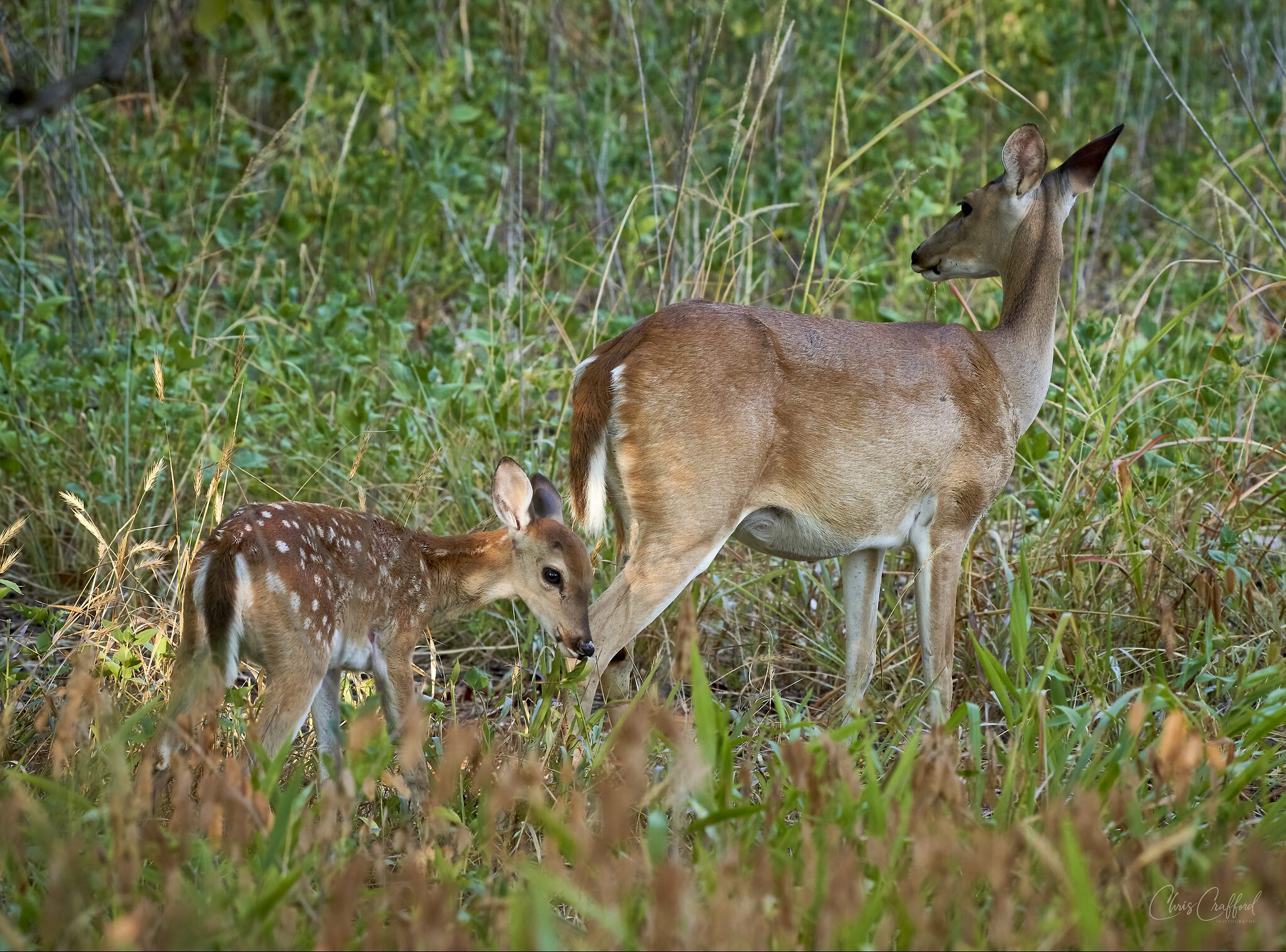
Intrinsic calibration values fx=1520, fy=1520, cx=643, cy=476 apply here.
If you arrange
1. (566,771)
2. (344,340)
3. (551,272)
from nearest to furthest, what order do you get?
(566,771)
(344,340)
(551,272)

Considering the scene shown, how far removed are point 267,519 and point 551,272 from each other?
4.43m

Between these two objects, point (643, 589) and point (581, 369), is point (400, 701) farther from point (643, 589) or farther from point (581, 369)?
point (581, 369)

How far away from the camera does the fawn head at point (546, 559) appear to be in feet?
13.7

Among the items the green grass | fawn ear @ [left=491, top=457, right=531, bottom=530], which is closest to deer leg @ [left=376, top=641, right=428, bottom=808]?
the green grass

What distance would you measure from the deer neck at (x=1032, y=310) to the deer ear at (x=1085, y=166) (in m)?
0.09

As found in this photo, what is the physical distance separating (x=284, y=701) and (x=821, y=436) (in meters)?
1.69

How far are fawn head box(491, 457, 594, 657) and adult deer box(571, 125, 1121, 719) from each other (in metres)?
0.08

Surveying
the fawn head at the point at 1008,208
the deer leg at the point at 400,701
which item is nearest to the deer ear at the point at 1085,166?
the fawn head at the point at 1008,208

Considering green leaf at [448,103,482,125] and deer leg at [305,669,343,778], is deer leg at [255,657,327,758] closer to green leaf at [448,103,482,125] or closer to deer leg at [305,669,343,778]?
deer leg at [305,669,343,778]

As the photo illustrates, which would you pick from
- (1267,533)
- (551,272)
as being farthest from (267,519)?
(551,272)

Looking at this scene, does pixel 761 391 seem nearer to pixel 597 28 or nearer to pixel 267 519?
pixel 267 519

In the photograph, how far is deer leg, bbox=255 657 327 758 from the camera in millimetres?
3482

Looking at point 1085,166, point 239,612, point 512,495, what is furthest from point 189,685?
point 1085,166

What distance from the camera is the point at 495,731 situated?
154 inches
